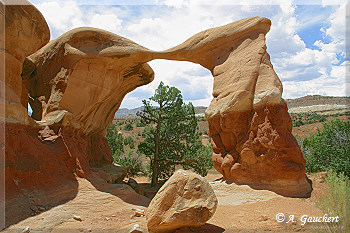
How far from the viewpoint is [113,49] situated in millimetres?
9484

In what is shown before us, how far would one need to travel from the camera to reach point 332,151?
946 centimetres

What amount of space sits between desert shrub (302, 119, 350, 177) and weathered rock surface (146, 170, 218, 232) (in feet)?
20.1

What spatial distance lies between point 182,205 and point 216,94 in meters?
5.13

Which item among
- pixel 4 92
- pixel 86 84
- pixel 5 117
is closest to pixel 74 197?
pixel 5 117

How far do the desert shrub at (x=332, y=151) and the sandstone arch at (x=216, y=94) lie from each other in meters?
2.42

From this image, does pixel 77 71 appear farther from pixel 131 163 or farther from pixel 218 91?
pixel 131 163

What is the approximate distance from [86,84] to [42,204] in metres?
4.78

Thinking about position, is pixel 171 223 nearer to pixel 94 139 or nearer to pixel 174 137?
pixel 94 139

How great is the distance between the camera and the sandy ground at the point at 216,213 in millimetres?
5195

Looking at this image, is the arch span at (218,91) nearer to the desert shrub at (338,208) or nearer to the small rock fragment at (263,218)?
the small rock fragment at (263,218)

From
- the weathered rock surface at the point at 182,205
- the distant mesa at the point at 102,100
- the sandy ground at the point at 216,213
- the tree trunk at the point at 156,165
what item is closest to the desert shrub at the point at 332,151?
the sandy ground at the point at 216,213

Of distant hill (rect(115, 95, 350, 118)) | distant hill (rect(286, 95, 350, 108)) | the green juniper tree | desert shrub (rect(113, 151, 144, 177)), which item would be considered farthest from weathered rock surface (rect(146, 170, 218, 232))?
distant hill (rect(286, 95, 350, 108))

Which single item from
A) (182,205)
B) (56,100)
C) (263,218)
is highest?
(56,100)

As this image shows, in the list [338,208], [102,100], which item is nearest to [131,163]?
[102,100]
